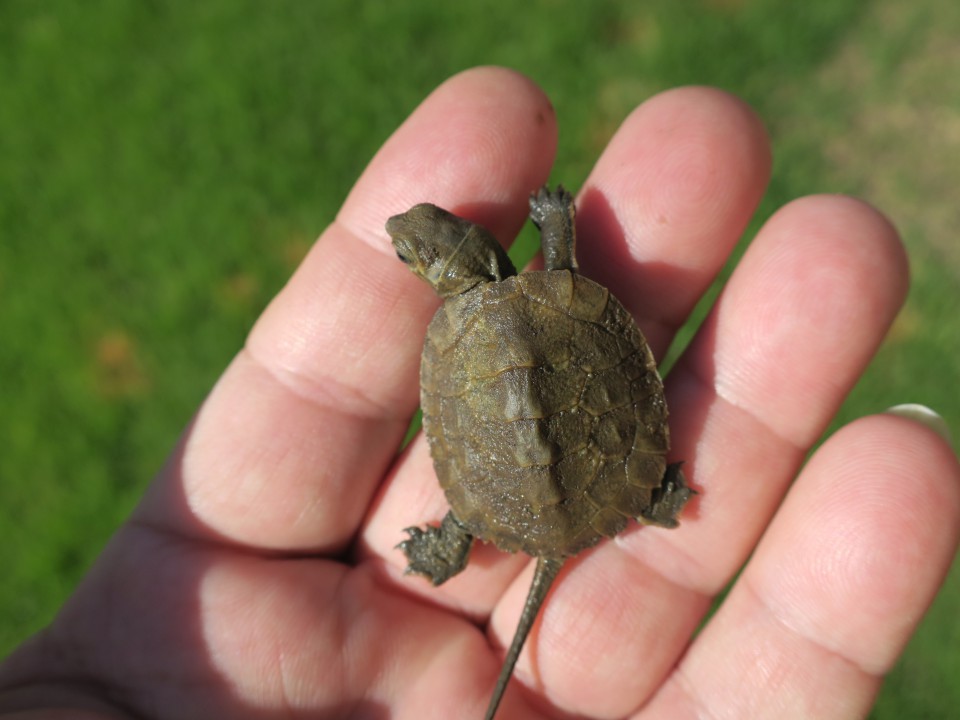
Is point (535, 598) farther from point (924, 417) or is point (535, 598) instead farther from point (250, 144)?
point (250, 144)

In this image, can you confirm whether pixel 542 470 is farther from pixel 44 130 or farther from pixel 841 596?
pixel 44 130

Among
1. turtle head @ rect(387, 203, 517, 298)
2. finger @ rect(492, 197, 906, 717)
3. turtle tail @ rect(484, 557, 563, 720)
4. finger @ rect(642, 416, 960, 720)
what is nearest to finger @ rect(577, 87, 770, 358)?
finger @ rect(492, 197, 906, 717)

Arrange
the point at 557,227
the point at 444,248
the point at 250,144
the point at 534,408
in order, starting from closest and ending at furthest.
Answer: the point at 534,408 → the point at 444,248 → the point at 557,227 → the point at 250,144

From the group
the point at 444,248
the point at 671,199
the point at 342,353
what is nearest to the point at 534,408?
the point at 444,248

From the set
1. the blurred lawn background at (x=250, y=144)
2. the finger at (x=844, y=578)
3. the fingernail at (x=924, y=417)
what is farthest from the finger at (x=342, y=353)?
the fingernail at (x=924, y=417)

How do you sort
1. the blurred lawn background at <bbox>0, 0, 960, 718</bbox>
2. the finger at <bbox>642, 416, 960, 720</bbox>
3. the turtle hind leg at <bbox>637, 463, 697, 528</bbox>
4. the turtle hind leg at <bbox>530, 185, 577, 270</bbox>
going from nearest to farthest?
the finger at <bbox>642, 416, 960, 720</bbox>, the turtle hind leg at <bbox>637, 463, 697, 528</bbox>, the turtle hind leg at <bbox>530, 185, 577, 270</bbox>, the blurred lawn background at <bbox>0, 0, 960, 718</bbox>

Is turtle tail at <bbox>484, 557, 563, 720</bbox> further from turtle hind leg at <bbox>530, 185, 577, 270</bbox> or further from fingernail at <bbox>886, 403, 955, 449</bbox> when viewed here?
fingernail at <bbox>886, 403, 955, 449</bbox>

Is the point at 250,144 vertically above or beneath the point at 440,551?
above
